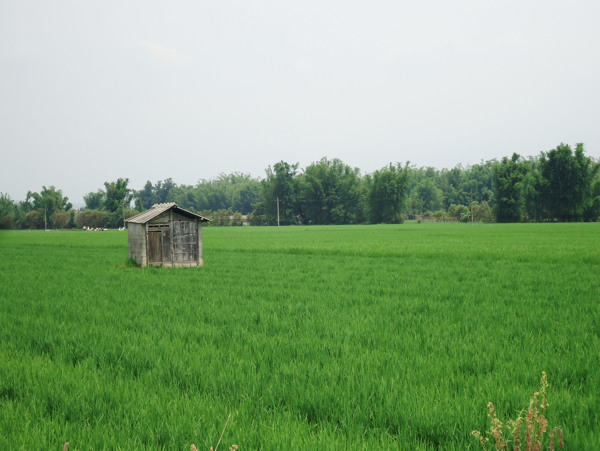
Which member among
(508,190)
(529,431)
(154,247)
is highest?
(508,190)

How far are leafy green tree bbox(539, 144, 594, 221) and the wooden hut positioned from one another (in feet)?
253

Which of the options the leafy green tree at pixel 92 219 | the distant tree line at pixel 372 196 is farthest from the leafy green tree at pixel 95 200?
the leafy green tree at pixel 92 219

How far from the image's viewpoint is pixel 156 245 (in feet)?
60.1

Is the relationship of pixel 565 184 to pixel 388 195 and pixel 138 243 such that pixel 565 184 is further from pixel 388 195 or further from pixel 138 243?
pixel 138 243

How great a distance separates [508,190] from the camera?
8288 cm

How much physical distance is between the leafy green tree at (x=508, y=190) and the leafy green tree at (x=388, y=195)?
20812mm

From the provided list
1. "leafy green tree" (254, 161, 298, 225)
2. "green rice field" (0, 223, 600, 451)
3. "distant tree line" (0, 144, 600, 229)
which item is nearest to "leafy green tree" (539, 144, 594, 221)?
"distant tree line" (0, 144, 600, 229)

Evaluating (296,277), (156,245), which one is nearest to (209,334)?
(296,277)

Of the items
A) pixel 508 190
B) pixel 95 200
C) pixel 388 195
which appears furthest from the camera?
pixel 95 200

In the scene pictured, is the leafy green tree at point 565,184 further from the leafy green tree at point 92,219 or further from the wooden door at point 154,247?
the leafy green tree at point 92,219

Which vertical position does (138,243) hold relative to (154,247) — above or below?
above

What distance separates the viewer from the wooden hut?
18.0 meters

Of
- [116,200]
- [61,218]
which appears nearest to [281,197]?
[116,200]

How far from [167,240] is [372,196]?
85391 mm
